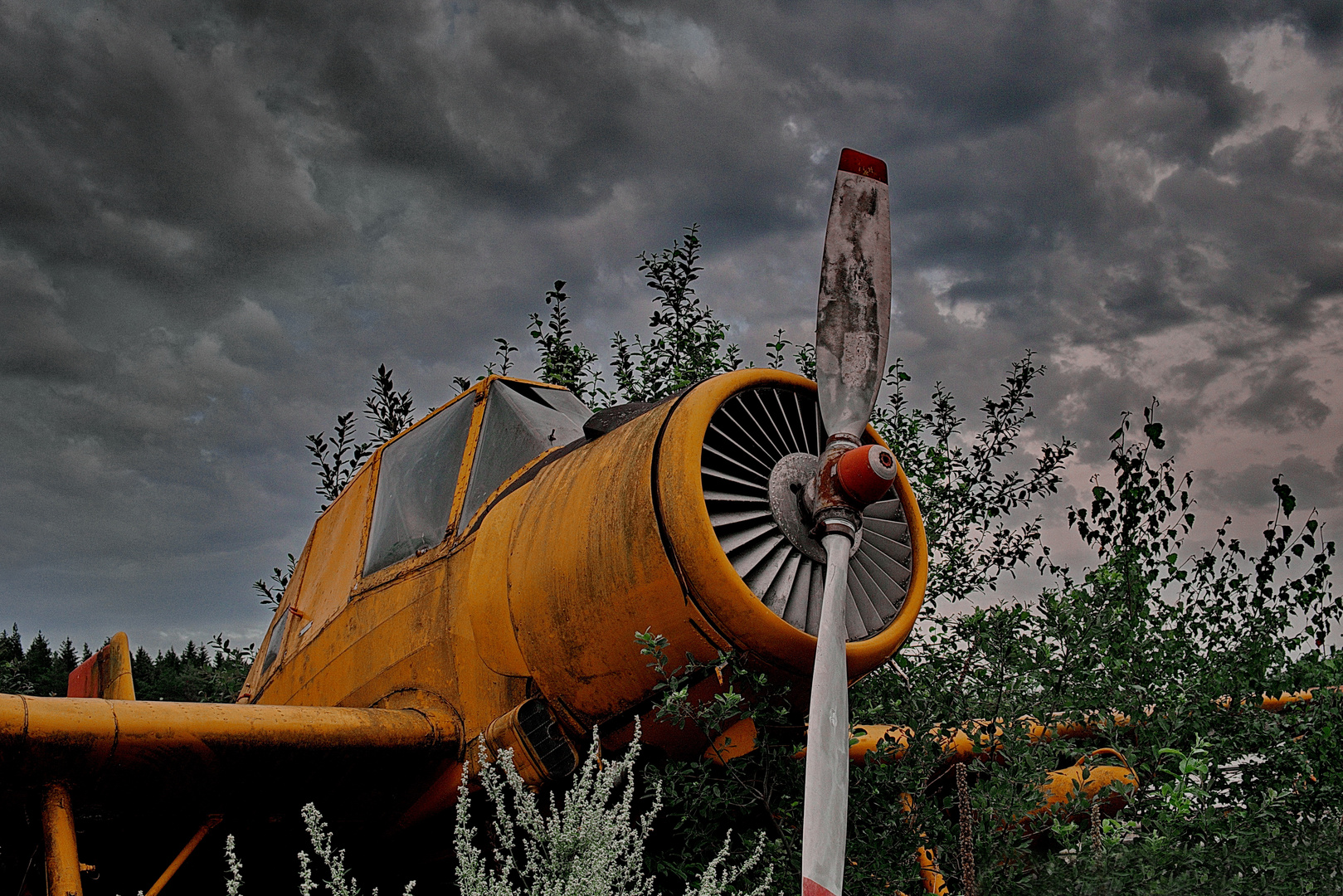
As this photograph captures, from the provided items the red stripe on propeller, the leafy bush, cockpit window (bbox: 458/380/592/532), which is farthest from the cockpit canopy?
the red stripe on propeller

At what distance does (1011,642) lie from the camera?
167 inches

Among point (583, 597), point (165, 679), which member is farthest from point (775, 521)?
point (165, 679)

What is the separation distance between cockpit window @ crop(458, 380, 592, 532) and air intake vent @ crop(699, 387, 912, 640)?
4.21 feet

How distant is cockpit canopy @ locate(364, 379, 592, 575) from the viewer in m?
4.69

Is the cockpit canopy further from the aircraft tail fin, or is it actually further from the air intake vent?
the aircraft tail fin

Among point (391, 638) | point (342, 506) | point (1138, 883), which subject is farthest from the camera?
point (342, 506)

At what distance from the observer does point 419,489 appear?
16.3ft

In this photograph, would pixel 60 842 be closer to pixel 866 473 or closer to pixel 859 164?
pixel 866 473

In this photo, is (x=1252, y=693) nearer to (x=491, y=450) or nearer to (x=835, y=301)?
(x=835, y=301)

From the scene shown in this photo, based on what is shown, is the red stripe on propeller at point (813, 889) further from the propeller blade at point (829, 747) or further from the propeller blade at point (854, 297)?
the propeller blade at point (854, 297)

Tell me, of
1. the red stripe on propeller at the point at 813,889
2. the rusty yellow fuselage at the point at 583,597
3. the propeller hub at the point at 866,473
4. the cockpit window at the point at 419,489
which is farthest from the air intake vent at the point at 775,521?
the cockpit window at the point at 419,489

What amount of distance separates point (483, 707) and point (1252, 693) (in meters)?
3.99

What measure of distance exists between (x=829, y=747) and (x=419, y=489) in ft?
8.29

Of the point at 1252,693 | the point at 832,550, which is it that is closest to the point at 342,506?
the point at 832,550
